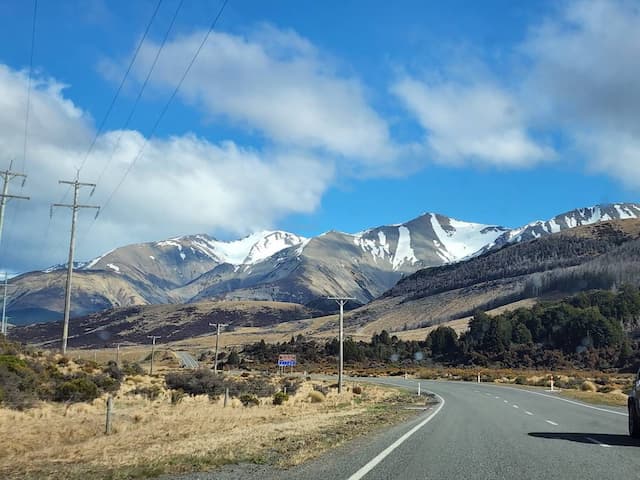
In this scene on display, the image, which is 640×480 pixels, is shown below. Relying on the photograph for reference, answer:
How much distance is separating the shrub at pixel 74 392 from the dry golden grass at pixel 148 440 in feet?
12.0

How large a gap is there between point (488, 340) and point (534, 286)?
3110 inches

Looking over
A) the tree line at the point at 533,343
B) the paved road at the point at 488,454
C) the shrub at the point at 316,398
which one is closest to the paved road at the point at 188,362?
the tree line at the point at 533,343

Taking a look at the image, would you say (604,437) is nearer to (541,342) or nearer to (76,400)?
(76,400)

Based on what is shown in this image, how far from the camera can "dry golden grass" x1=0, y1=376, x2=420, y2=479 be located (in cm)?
1298

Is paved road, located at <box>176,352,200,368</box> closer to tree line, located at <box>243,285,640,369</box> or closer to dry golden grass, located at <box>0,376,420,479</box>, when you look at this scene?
tree line, located at <box>243,285,640,369</box>

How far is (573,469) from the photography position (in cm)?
1152

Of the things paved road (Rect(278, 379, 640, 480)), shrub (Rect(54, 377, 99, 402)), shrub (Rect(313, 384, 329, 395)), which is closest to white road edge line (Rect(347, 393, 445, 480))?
paved road (Rect(278, 379, 640, 480))

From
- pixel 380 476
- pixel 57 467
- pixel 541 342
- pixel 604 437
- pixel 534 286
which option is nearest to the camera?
pixel 380 476

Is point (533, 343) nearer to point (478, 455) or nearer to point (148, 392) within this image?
Result: point (148, 392)

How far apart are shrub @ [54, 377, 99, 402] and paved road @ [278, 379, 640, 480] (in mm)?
19781

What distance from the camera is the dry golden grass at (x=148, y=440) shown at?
13.0m

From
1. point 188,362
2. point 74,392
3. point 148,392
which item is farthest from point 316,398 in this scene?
point 188,362

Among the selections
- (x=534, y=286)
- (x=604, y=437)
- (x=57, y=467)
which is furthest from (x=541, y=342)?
(x=57, y=467)

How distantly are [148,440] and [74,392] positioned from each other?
18.2 metres
